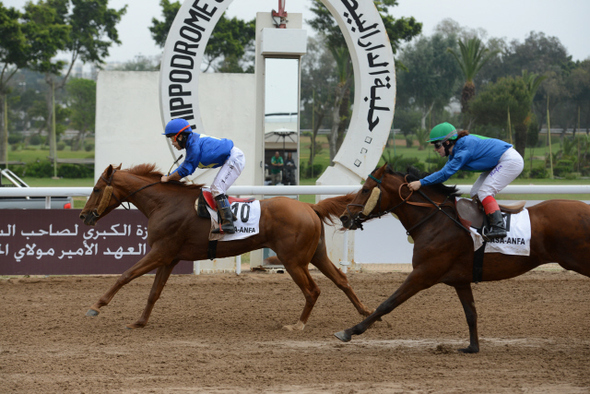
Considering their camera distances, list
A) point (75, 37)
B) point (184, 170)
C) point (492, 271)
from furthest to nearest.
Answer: point (75, 37) < point (184, 170) < point (492, 271)

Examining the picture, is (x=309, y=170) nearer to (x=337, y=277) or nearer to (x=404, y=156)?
(x=404, y=156)

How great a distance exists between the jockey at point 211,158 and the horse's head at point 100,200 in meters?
0.57

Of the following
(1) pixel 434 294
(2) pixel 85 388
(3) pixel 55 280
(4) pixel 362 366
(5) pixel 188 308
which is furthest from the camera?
(3) pixel 55 280

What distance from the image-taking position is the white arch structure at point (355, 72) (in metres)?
8.16

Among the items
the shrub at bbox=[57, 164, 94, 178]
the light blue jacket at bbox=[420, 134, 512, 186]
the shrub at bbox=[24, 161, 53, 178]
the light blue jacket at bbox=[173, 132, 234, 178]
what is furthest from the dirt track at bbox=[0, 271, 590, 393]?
the shrub at bbox=[24, 161, 53, 178]

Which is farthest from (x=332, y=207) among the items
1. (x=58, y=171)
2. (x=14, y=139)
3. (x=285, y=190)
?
(x=14, y=139)

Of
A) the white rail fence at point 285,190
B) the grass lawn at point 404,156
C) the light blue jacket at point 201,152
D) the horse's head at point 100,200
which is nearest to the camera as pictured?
the light blue jacket at point 201,152

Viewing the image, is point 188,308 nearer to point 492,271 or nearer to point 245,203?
point 245,203

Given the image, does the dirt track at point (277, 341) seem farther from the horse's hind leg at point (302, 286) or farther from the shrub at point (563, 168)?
the shrub at point (563, 168)

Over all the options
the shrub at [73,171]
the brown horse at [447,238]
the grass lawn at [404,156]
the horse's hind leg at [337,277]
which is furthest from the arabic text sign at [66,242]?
the shrub at [73,171]

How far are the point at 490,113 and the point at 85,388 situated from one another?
111 feet

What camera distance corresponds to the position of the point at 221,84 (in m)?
19.5

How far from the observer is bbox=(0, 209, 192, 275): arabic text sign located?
24.9 feet

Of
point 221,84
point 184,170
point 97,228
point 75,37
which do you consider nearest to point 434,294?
point 184,170
